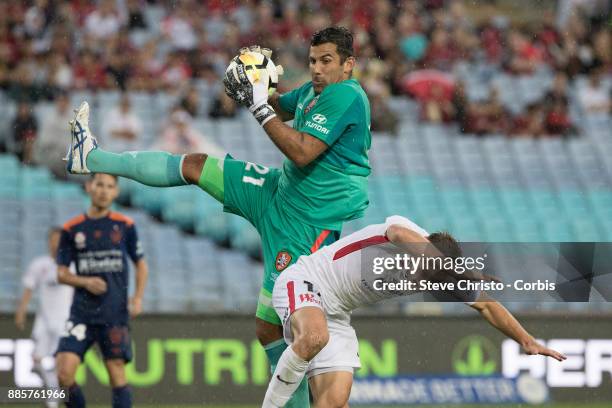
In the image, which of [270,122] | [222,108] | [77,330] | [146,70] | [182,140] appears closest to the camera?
[270,122]

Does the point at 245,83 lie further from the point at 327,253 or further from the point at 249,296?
the point at 249,296

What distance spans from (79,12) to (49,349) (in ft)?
21.7

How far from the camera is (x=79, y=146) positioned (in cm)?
773

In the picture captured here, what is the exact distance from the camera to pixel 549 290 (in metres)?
8.26

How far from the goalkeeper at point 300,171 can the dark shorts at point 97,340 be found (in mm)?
2387

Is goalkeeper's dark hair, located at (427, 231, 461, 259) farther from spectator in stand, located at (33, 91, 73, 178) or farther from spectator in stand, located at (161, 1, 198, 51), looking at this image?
spectator in stand, located at (161, 1, 198, 51)

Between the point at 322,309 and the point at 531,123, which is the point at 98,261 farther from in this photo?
the point at 531,123

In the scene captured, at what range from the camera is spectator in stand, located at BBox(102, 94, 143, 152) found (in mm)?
Result: 15398

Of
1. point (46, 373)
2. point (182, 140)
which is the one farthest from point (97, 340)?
point (182, 140)

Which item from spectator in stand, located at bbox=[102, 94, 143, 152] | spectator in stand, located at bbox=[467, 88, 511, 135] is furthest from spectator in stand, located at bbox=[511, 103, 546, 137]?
spectator in stand, located at bbox=[102, 94, 143, 152]

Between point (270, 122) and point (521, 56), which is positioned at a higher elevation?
point (521, 56)

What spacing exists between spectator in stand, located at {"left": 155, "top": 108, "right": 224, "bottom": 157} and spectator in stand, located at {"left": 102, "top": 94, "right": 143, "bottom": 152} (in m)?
0.31

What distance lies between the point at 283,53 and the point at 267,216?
959 centimetres

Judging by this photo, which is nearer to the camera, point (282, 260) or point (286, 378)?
point (286, 378)
